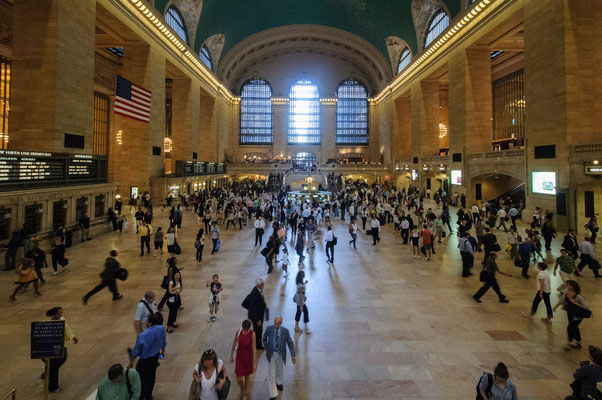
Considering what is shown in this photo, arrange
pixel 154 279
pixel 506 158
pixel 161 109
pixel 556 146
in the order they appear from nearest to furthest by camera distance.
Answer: pixel 154 279 → pixel 556 146 → pixel 506 158 → pixel 161 109

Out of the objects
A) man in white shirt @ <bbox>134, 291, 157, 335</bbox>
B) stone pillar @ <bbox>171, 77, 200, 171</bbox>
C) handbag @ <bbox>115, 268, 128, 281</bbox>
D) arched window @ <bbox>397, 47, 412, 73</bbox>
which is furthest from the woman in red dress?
arched window @ <bbox>397, 47, 412, 73</bbox>

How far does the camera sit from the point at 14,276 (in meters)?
7.43

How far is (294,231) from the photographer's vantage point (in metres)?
12.1

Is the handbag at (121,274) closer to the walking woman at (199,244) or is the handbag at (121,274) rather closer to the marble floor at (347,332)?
the marble floor at (347,332)

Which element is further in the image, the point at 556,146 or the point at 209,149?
the point at 209,149

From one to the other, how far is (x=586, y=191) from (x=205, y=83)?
3187 cm

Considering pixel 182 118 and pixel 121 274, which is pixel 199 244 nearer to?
pixel 121 274

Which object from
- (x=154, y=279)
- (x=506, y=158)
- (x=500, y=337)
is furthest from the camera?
(x=506, y=158)

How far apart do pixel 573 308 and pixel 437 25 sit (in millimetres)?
28368

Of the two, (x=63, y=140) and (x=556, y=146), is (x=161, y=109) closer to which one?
(x=63, y=140)

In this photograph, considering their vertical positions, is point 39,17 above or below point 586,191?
above

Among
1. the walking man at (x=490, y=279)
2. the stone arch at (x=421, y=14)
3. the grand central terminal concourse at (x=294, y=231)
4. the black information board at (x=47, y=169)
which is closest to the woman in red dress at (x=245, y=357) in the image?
the grand central terminal concourse at (x=294, y=231)

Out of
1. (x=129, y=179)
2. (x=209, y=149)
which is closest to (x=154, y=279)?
(x=129, y=179)

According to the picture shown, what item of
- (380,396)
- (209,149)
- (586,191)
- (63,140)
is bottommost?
(380,396)
